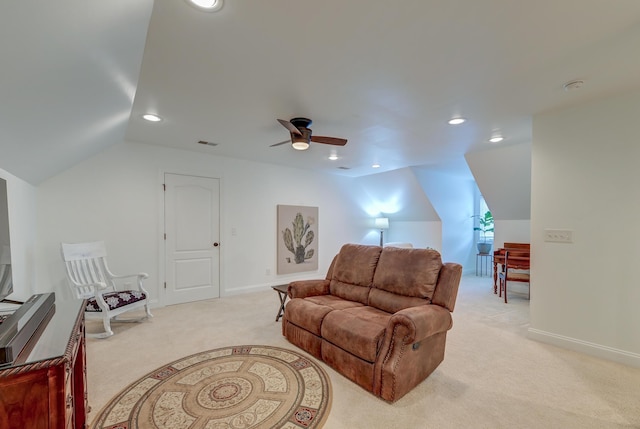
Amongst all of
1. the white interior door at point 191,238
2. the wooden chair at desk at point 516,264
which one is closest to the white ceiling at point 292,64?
the white interior door at point 191,238

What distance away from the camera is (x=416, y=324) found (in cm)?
200

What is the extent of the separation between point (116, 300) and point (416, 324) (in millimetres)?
3228

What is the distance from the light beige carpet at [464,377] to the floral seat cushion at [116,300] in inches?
12.7

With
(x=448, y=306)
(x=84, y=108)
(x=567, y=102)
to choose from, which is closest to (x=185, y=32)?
(x=84, y=108)

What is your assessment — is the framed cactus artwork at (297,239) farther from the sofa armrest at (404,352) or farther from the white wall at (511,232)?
the sofa armrest at (404,352)

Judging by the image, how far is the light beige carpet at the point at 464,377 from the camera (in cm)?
186

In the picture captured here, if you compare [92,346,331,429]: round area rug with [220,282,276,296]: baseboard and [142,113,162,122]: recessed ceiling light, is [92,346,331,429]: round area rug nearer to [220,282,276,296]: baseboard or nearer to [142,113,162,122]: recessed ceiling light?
[220,282,276,296]: baseboard

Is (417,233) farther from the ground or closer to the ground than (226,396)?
farther from the ground

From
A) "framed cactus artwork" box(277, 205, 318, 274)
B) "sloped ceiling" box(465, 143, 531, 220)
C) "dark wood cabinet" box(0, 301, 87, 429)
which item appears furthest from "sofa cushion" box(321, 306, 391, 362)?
"sloped ceiling" box(465, 143, 531, 220)

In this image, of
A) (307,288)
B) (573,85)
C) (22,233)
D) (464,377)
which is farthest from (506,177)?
(22,233)

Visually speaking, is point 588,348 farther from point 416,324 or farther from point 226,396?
point 226,396

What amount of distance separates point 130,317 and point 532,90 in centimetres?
514

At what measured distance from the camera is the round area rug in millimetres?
1823

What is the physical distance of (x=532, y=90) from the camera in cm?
248
